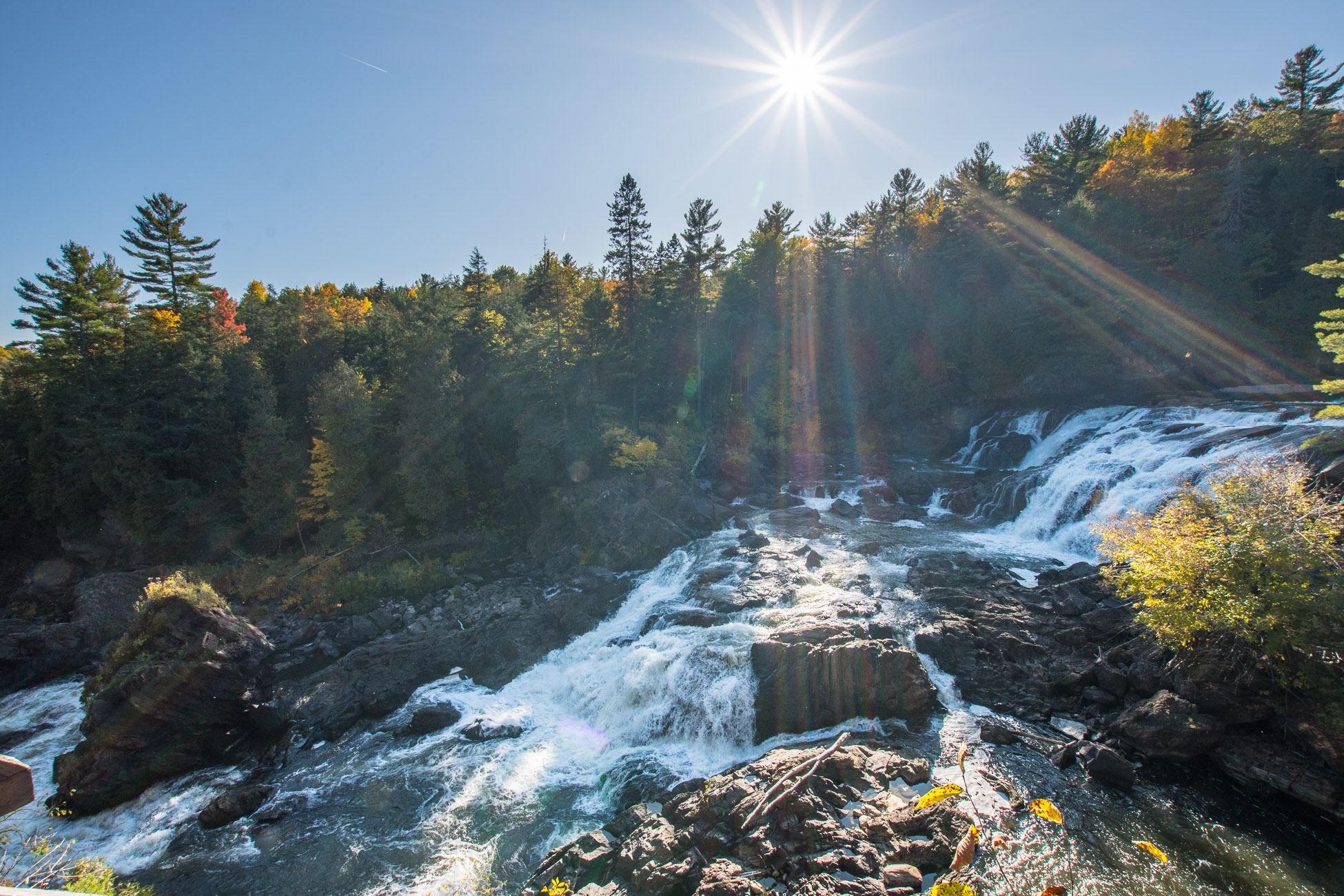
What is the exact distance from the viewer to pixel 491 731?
656 inches

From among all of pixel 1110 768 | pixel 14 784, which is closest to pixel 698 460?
pixel 1110 768

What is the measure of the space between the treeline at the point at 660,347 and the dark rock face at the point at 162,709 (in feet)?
40.7

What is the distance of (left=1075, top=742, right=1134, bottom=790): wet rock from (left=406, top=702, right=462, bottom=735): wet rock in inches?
701

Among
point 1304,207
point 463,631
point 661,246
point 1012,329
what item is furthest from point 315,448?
point 1304,207

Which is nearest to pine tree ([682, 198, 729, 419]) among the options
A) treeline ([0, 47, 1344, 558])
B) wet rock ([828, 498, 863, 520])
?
treeline ([0, 47, 1344, 558])

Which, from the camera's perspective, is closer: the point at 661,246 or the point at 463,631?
the point at 463,631

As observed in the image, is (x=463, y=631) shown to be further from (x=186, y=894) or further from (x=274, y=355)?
(x=274, y=355)

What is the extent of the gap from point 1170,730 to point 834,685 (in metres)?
7.65

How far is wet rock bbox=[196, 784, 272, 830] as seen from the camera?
1377 centimetres

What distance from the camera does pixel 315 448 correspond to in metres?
30.3

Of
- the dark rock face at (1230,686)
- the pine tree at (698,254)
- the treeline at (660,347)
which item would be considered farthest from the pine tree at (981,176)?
the dark rock face at (1230,686)

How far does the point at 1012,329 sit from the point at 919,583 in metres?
35.2

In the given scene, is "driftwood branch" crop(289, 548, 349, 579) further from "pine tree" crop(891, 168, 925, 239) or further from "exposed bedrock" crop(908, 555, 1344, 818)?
"pine tree" crop(891, 168, 925, 239)

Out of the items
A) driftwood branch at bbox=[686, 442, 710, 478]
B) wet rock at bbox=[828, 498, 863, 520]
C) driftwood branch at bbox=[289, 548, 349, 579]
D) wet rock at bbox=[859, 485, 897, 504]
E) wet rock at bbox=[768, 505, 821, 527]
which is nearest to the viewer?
driftwood branch at bbox=[289, 548, 349, 579]
